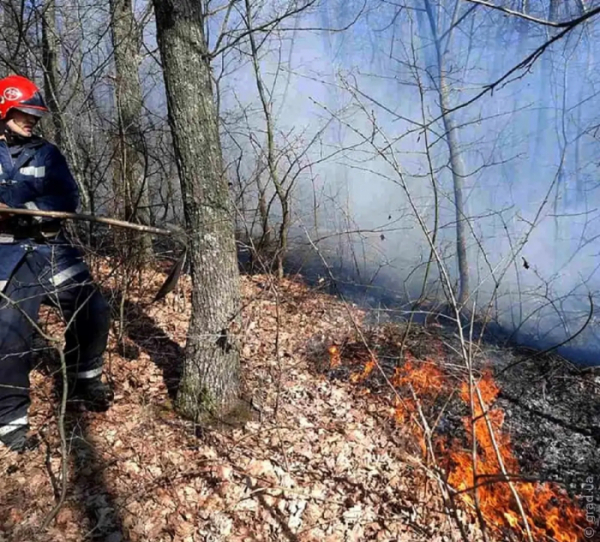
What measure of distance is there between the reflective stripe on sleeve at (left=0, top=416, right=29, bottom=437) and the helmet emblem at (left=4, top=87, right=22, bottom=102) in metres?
2.14

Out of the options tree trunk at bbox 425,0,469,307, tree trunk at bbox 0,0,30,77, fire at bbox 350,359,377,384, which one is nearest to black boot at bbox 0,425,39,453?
fire at bbox 350,359,377,384

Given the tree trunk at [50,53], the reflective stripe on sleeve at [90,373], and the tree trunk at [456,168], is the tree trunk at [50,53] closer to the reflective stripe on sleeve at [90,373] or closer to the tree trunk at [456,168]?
the reflective stripe on sleeve at [90,373]

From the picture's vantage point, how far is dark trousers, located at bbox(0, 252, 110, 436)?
111 inches

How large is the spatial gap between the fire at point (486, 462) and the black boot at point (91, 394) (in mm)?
2254

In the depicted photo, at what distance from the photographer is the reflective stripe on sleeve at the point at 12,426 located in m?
2.81

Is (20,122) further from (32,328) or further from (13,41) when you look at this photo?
(13,41)

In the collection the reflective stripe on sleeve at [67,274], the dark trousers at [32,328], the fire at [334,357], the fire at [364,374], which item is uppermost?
the reflective stripe on sleeve at [67,274]

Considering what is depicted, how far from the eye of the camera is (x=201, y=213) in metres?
3.14

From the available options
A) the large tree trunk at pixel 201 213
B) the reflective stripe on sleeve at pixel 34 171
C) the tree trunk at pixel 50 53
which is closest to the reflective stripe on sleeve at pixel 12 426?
the large tree trunk at pixel 201 213

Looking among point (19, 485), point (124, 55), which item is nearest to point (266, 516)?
point (19, 485)

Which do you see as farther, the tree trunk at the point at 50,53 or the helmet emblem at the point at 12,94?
the tree trunk at the point at 50,53

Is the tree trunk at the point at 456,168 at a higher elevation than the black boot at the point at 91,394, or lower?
higher

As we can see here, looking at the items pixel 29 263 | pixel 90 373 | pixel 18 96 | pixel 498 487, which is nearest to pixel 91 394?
→ pixel 90 373

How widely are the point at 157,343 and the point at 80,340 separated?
133cm
